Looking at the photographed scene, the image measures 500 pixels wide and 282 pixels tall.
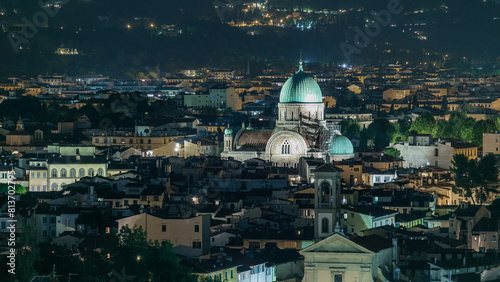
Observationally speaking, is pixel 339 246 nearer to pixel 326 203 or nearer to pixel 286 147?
pixel 326 203

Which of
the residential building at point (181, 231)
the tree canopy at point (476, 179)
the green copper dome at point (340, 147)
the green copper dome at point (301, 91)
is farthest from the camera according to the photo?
the green copper dome at point (301, 91)

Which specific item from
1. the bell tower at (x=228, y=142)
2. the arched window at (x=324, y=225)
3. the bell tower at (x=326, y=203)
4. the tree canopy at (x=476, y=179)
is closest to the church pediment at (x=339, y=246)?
the bell tower at (x=326, y=203)

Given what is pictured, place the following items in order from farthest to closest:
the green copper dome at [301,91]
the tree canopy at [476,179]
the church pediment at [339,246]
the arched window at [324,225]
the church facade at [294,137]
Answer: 1. the green copper dome at [301,91]
2. the church facade at [294,137]
3. the tree canopy at [476,179]
4. the arched window at [324,225]
5. the church pediment at [339,246]

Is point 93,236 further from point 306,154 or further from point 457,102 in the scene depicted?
point 457,102

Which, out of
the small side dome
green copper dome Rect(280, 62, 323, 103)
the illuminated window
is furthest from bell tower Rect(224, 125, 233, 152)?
the illuminated window

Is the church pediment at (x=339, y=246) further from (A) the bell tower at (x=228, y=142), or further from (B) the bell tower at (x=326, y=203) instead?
(A) the bell tower at (x=228, y=142)

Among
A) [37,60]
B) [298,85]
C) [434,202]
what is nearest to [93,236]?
[434,202]

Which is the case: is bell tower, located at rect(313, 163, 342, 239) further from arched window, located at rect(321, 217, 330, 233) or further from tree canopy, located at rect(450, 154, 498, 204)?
tree canopy, located at rect(450, 154, 498, 204)

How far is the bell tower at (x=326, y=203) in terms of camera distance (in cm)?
5297

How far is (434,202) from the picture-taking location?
7662 centimetres

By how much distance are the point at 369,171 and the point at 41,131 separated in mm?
24129

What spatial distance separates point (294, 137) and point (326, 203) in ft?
157

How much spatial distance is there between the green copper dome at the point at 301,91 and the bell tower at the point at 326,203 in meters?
50.5

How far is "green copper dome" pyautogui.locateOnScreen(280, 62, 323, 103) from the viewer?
10425 cm
